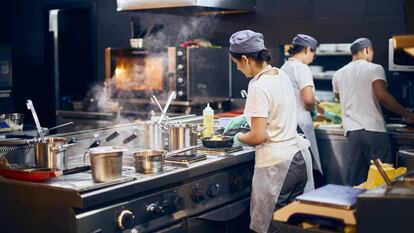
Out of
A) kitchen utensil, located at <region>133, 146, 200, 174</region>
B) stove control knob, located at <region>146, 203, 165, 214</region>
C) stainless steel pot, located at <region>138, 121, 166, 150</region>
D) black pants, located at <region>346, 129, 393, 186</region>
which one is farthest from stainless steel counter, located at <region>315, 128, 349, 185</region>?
stove control knob, located at <region>146, 203, 165, 214</region>

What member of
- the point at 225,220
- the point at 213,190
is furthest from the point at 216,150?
the point at 225,220

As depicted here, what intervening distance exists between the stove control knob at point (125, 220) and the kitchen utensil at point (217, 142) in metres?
1.19

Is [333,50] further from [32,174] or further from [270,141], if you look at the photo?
[32,174]

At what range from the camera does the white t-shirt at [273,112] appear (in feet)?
11.8

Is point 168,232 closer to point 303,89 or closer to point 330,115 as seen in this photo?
point 303,89

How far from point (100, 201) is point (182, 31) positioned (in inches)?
168

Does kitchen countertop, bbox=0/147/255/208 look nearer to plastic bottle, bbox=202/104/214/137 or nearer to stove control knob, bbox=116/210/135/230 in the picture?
stove control knob, bbox=116/210/135/230

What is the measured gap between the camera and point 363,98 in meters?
5.18

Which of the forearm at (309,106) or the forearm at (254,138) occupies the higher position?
the forearm at (309,106)

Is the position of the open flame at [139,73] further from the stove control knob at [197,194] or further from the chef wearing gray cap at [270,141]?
the stove control knob at [197,194]

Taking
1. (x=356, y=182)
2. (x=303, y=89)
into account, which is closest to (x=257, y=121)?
(x=303, y=89)

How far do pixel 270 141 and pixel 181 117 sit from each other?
1.66 meters

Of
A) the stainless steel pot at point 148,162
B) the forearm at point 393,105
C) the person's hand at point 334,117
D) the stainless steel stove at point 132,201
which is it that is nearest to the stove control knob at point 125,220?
the stainless steel stove at point 132,201

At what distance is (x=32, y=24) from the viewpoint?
28.4 ft
